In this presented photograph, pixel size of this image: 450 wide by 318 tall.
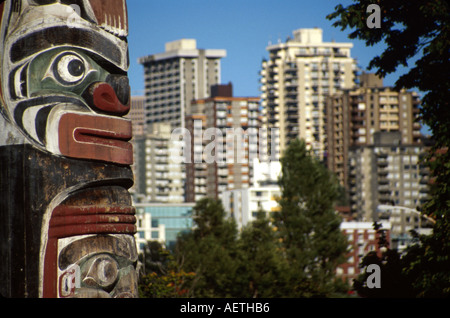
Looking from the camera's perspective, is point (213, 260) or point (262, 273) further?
point (213, 260)

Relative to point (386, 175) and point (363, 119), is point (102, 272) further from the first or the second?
point (363, 119)

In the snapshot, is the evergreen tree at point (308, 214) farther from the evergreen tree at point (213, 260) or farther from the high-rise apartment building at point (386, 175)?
the high-rise apartment building at point (386, 175)

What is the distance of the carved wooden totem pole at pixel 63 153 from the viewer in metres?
13.9

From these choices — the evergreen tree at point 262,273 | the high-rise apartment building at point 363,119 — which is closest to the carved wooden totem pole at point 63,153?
the evergreen tree at point 262,273

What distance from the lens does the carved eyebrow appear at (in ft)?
46.7

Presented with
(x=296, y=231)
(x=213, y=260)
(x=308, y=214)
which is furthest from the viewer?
(x=308, y=214)

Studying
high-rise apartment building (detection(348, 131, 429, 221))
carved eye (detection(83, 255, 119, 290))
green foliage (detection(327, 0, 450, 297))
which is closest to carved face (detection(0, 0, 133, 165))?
carved eye (detection(83, 255, 119, 290))

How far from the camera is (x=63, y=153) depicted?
46.3ft

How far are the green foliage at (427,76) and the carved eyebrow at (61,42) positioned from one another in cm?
824

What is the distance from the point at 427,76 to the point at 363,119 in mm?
157778

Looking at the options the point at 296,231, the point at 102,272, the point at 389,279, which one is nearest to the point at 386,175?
the point at 296,231

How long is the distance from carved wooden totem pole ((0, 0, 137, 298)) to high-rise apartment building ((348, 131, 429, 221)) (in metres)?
143

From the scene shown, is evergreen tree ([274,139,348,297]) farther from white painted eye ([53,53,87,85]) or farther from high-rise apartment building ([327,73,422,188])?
high-rise apartment building ([327,73,422,188])
